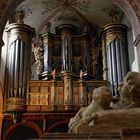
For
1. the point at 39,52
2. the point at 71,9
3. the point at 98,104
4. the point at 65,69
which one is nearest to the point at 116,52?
the point at 65,69

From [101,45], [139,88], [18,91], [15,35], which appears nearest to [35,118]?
[18,91]

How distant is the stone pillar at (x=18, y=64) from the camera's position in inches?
448

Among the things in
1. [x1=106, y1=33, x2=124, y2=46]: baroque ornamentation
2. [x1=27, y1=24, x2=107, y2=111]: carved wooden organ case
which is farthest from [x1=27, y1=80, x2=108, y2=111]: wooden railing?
[x1=106, y1=33, x2=124, y2=46]: baroque ornamentation

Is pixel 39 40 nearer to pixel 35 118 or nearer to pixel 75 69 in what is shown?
pixel 75 69

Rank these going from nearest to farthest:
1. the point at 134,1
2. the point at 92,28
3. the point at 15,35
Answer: the point at 134,1
the point at 15,35
the point at 92,28

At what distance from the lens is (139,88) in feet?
13.0

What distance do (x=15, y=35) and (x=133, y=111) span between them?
9.13 metres

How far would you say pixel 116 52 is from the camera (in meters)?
12.3

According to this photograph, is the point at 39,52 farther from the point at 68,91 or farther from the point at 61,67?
the point at 68,91

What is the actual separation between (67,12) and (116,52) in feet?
9.12

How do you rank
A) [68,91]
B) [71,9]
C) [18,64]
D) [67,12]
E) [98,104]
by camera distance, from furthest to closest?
[67,12] → [71,9] → [18,64] → [68,91] → [98,104]

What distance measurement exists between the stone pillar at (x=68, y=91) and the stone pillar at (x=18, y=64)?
1.26 metres

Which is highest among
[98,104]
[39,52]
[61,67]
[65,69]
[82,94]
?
[39,52]

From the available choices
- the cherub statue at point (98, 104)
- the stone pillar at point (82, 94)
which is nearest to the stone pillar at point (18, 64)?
the stone pillar at point (82, 94)
